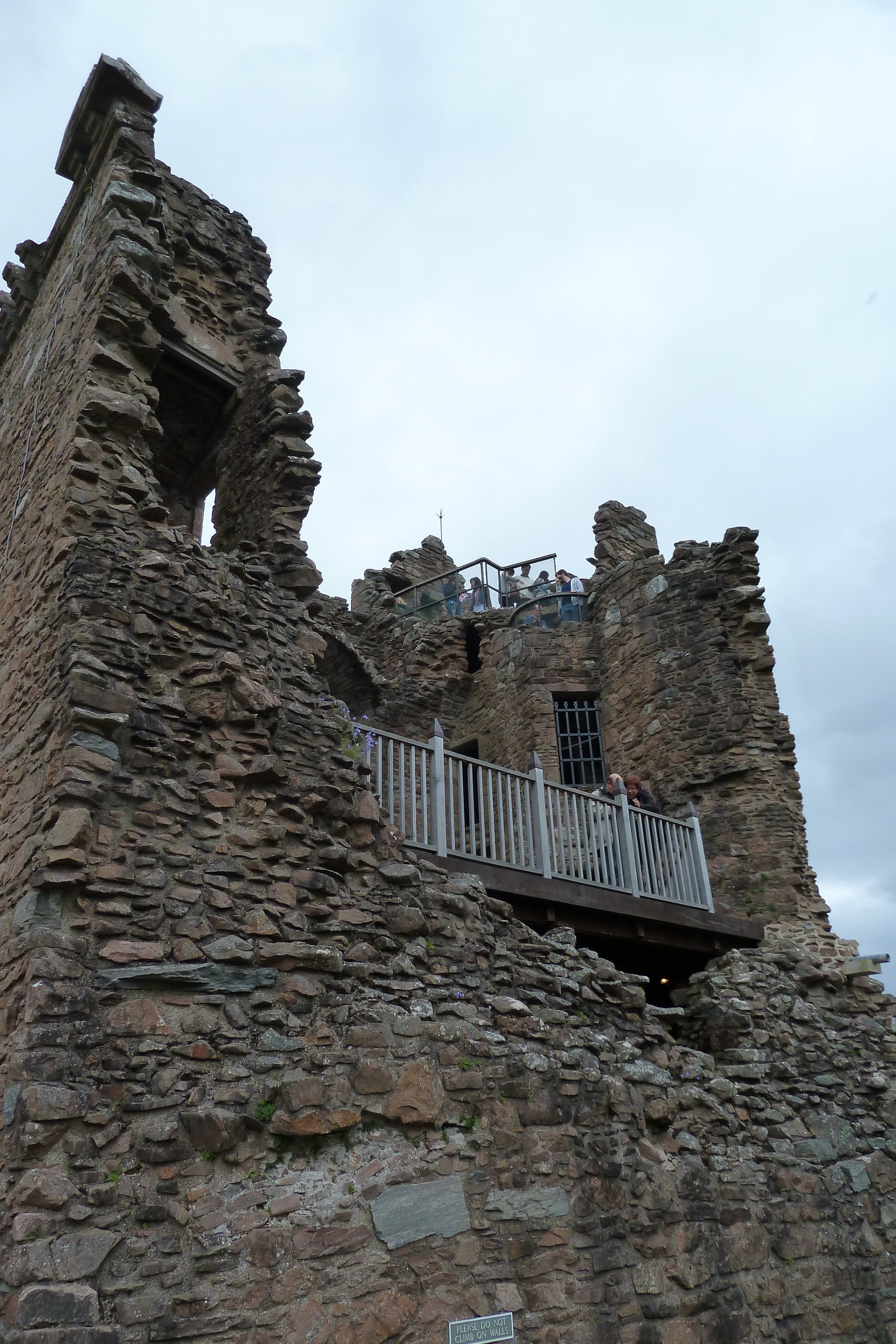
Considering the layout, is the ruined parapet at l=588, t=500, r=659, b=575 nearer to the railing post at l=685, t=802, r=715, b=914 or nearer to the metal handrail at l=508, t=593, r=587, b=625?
the metal handrail at l=508, t=593, r=587, b=625

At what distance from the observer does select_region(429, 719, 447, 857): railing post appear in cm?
764

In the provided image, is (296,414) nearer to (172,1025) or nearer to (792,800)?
(172,1025)

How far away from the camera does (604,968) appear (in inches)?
282

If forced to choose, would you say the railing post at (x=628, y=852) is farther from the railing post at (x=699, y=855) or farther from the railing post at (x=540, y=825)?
the railing post at (x=699, y=855)

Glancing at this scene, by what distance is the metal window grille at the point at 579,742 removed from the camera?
14.4m

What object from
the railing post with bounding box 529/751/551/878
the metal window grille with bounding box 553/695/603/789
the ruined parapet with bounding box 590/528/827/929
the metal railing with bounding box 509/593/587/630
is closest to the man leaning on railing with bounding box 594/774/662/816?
the ruined parapet with bounding box 590/528/827/929

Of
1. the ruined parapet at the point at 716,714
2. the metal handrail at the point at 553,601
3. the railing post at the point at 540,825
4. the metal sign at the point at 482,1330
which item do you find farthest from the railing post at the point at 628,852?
the metal handrail at the point at 553,601

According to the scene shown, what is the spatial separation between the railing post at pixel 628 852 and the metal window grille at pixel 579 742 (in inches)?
185

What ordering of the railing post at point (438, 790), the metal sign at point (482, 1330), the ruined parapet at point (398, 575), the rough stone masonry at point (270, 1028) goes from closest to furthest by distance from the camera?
the rough stone masonry at point (270, 1028), the metal sign at point (482, 1330), the railing post at point (438, 790), the ruined parapet at point (398, 575)

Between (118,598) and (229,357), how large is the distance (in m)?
3.85

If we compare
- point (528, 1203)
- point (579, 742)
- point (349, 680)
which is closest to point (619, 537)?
point (579, 742)

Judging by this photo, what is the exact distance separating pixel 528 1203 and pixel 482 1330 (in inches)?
27.8

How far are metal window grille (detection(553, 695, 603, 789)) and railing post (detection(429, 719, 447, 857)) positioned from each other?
6303 millimetres

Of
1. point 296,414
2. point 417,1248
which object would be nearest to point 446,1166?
point 417,1248
